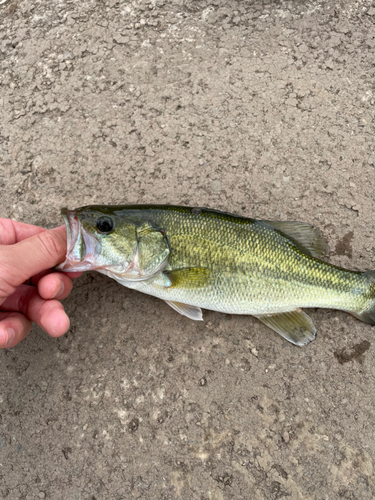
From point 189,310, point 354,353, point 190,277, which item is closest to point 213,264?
point 190,277

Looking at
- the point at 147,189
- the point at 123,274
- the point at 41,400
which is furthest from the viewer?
the point at 147,189

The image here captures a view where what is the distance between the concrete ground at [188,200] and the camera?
2.65 metres

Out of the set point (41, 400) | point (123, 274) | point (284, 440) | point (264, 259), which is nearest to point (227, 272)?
point (264, 259)

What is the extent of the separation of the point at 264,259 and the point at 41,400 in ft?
Answer: 6.50

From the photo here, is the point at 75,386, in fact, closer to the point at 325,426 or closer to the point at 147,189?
the point at 147,189

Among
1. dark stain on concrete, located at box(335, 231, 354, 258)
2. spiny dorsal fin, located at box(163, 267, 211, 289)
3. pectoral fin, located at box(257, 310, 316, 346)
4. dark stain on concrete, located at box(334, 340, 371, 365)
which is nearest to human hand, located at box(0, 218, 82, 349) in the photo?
spiny dorsal fin, located at box(163, 267, 211, 289)

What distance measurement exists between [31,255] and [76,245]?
28 centimetres

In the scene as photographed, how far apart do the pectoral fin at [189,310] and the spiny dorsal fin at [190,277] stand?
0.76 feet

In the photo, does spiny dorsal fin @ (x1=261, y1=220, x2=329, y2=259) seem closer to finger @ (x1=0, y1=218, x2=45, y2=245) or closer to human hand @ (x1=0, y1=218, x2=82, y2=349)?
human hand @ (x1=0, y1=218, x2=82, y2=349)

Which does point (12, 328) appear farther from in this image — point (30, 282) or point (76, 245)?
point (76, 245)

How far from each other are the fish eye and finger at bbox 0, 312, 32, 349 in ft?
2.76

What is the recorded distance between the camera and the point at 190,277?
2.58 m

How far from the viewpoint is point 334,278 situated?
8.76ft

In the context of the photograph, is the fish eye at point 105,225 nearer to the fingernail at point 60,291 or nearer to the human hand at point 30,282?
the human hand at point 30,282
